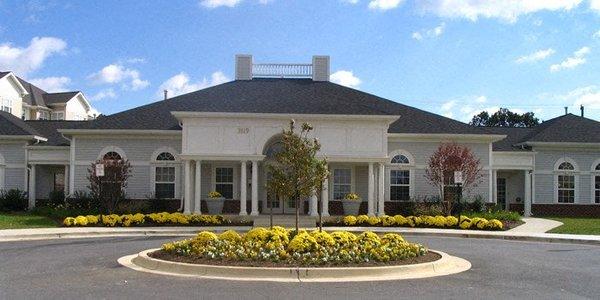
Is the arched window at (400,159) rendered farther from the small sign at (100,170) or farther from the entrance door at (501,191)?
the small sign at (100,170)

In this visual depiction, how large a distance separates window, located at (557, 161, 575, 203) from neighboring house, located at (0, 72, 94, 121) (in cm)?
3742

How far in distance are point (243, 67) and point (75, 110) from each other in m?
30.0

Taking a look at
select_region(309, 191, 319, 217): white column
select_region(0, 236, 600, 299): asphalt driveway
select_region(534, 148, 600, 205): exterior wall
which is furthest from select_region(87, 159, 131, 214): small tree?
select_region(534, 148, 600, 205): exterior wall

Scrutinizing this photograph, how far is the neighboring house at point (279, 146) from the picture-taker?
92.9ft

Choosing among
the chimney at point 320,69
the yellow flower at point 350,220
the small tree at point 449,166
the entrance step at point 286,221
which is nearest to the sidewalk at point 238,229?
the yellow flower at point 350,220

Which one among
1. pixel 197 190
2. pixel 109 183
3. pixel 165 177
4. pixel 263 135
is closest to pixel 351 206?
pixel 263 135

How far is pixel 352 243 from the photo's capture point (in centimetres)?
1448

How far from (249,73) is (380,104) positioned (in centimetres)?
714

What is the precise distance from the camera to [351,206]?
1148 inches

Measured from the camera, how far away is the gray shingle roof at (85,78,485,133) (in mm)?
28906

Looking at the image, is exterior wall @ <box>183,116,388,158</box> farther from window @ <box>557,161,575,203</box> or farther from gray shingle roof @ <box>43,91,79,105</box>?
gray shingle roof @ <box>43,91,79,105</box>

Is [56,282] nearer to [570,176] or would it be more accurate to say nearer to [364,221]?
[364,221]

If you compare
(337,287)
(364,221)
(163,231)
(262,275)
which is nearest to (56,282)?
(262,275)

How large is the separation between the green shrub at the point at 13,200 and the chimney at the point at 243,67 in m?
12.3
